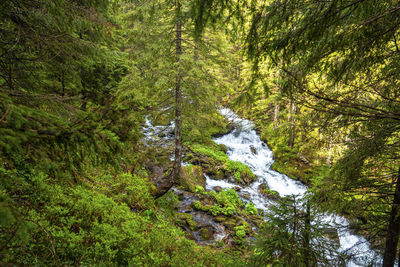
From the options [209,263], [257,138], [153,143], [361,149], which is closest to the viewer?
[361,149]

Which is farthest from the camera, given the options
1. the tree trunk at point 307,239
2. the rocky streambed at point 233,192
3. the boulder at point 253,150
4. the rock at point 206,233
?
the boulder at point 253,150

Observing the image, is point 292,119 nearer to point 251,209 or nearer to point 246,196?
point 246,196

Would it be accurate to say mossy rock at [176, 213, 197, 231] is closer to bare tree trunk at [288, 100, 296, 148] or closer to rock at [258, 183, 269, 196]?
bare tree trunk at [288, 100, 296, 148]

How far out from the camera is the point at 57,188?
11.5 feet

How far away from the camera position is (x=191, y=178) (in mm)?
10555

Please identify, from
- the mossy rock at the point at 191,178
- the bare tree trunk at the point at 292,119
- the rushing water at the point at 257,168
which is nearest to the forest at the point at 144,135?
the bare tree trunk at the point at 292,119

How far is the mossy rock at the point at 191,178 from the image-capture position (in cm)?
978

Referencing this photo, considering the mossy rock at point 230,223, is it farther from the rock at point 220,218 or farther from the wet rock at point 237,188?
the wet rock at point 237,188

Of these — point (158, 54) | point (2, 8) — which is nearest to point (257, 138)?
point (158, 54)

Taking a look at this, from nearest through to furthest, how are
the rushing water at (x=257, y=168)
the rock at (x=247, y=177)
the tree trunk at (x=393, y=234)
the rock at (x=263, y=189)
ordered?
the tree trunk at (x=393, y=234) → the rushing water at (x=257, y=168) → the rock at (x=263, y=189) → the rock at (x=247, y=177)

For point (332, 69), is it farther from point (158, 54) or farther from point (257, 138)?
point (257, 138)

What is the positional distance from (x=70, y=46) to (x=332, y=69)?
4791 millimetres

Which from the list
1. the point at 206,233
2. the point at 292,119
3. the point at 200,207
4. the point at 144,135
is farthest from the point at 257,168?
the point at 144,135

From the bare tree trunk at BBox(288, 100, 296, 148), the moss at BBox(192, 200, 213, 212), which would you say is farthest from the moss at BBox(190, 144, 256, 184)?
the bare tree trunk at BBox(288, 100, 296, 148)
